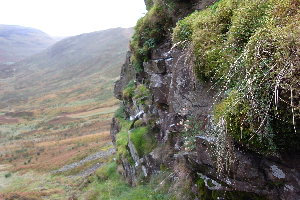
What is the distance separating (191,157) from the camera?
620 centimetres

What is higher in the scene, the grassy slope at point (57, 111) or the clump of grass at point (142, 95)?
the clump of grass at point (142, 95)

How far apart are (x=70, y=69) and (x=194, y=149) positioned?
15082 centimetres

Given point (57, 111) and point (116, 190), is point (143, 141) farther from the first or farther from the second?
point (57, 111)

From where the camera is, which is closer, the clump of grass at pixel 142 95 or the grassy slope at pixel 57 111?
the clump of grass at pixel 142 95

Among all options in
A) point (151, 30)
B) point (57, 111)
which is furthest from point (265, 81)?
point (57, 111)

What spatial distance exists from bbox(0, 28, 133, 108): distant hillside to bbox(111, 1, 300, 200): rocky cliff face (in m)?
75.5

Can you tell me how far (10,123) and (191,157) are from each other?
72.9 metres

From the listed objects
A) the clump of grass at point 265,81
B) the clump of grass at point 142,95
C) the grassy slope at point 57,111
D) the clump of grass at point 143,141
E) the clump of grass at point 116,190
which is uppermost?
the clump of grass at point 265,81

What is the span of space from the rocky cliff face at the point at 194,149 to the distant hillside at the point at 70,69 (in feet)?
248

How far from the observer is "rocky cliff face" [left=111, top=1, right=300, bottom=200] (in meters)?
4.44

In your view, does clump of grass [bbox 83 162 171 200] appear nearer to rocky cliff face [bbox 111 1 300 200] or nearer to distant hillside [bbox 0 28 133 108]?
rocky cliff face [bbox 111 1 300 200]

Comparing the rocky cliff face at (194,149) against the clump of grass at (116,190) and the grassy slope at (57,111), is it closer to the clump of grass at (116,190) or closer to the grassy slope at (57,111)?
the clump of grass at (116,190)

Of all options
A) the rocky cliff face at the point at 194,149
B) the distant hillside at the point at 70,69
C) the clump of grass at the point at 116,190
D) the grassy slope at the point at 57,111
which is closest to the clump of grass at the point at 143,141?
the rocky cliff face at the point at 194,149

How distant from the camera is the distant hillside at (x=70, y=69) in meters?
117
